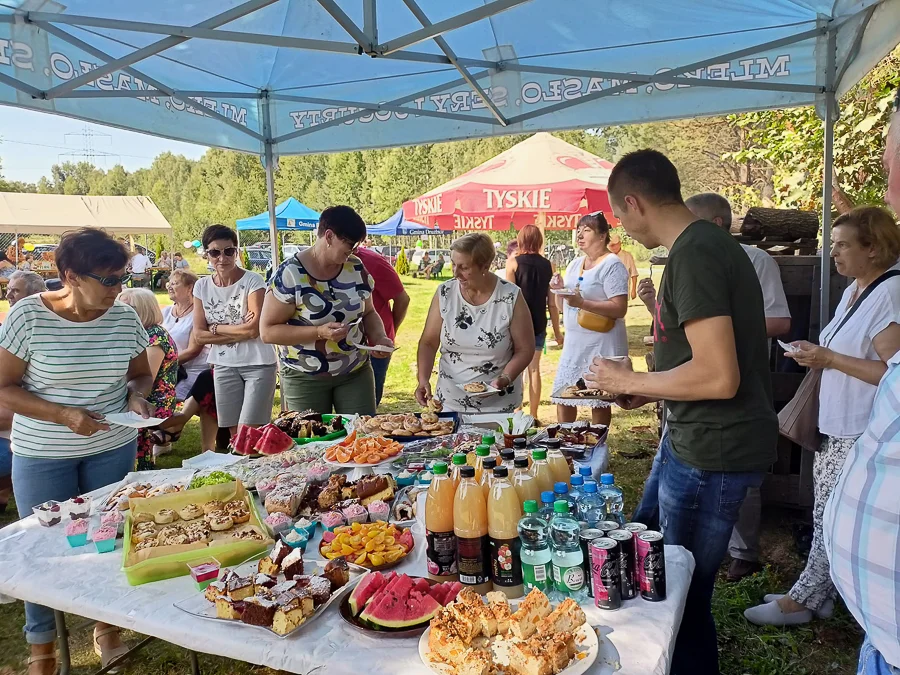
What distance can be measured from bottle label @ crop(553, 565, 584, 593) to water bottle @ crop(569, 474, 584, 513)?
215 millimetres

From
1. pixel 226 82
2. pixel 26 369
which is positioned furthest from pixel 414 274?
pixel 26 369

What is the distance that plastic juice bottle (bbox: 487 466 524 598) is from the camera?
1.58 metres

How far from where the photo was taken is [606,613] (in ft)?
4.96

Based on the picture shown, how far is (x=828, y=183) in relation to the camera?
3.90 m

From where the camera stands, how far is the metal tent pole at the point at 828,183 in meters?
3.70

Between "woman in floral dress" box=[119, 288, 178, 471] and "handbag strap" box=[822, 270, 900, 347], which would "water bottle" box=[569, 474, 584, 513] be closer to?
"handbag strap" box=[822, 270, 900, 347]

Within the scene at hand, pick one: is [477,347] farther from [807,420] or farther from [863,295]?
[863,295]

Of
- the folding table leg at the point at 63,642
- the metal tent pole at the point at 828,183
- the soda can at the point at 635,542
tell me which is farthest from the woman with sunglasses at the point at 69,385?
the metal tent pole at the point at 828,183

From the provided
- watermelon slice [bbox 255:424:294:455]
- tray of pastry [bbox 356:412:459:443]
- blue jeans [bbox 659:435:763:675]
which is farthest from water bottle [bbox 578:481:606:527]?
watermelon slice [bbox 255:424:294:455]

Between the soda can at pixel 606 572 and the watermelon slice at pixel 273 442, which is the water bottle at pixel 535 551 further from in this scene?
the watermelon slice at pixel 273 442

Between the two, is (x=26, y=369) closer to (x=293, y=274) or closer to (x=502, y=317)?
(x=293, y=274)

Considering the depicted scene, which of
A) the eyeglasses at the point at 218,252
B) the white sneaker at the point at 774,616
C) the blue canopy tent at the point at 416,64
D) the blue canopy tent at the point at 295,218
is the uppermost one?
the blue canopy tent at the point at 295,218

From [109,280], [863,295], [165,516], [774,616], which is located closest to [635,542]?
[165,516]

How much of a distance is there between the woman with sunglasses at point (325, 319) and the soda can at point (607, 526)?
6.42ft
